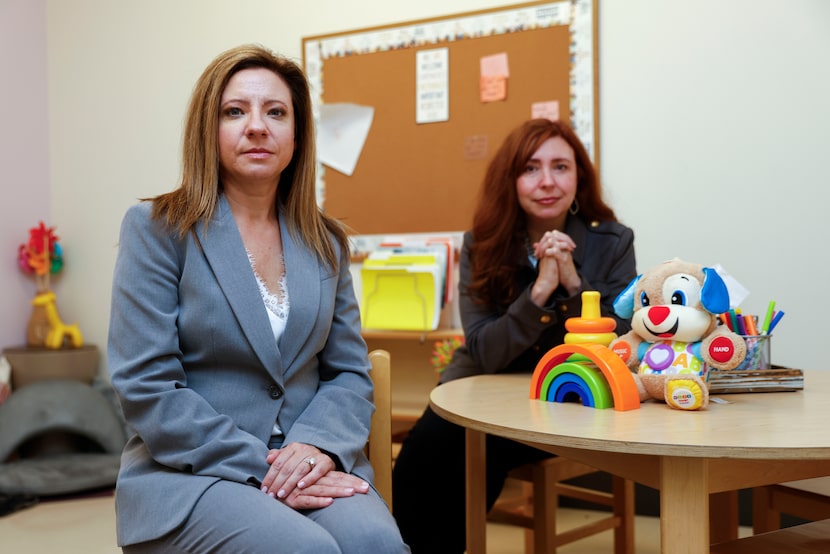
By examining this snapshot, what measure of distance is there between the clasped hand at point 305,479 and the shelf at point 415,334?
5.56 feet

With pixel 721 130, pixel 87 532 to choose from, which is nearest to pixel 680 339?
pixel 721 130

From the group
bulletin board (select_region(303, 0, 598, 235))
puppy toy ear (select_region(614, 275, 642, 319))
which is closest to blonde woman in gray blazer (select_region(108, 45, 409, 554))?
puppy toy ear (select_region(614, 275, 642, 319))

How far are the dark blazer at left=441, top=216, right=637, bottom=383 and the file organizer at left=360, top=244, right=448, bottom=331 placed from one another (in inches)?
31.9

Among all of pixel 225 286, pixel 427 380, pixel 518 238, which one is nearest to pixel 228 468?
pixel 225 286

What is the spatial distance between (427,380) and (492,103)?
45.1 inches

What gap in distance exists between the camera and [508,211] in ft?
7.01

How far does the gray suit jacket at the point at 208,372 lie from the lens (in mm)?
1246

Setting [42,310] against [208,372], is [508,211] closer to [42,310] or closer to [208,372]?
[208,372]

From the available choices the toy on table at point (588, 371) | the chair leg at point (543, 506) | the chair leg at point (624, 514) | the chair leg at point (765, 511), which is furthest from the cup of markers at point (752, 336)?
the chair leg at point (624, 514)

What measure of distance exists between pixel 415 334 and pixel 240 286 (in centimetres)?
173

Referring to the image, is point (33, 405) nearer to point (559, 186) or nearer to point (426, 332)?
point (426, 332)

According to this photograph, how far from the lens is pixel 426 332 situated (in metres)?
3.06

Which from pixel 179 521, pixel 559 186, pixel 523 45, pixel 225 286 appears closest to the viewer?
pixel 179 521

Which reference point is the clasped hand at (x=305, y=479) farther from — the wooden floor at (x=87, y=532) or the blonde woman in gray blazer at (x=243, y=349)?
the wooden floor at (x=87, y=532)
